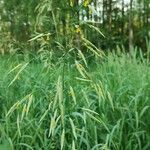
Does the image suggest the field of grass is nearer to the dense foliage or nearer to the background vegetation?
the background vegetation

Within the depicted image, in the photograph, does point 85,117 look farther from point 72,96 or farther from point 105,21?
point 105,21

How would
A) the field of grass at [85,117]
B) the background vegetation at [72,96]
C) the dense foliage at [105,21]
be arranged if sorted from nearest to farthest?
the background vegetation at [72,96] < the field of grass at [85,117] < the dense foliage at [105,21]

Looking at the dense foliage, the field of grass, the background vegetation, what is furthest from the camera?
the dense foliage

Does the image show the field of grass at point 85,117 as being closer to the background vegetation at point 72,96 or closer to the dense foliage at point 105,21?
the background vegetation at point 72,96

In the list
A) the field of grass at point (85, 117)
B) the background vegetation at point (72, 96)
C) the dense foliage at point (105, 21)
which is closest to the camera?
the background vegetation at point (72, 96)

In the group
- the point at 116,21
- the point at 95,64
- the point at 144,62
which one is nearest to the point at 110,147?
the point at 144,62

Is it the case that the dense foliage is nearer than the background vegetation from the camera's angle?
No

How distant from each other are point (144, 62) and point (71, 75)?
74 cm

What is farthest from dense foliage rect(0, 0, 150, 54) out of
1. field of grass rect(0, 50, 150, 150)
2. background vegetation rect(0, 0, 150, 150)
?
field of grass rect(0, 50, 150, 150)

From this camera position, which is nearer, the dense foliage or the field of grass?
the field of grass

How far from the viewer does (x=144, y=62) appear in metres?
4.38

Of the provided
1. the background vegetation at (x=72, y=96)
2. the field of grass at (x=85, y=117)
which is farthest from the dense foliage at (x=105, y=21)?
the field of grass at (x=85, y=117)

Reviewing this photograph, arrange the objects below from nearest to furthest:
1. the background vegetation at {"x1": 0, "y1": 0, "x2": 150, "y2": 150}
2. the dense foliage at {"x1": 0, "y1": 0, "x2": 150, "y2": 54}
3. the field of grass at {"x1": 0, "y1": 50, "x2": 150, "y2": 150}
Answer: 1. the background vegetation at {"x1": 0, "y1": 0, "x2": 150, "y2": 150}
2. the field of grass at {"x1": 0, "y1": 50, "x2": 150, "y2": 150}
3. the dense foliage at {"x1": 0, "y1": 0, "x2": 150, "y2": 54}

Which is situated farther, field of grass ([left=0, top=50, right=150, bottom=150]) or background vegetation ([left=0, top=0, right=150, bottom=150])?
field of grass ([left=0, top=50, right=150, bottom=150])
